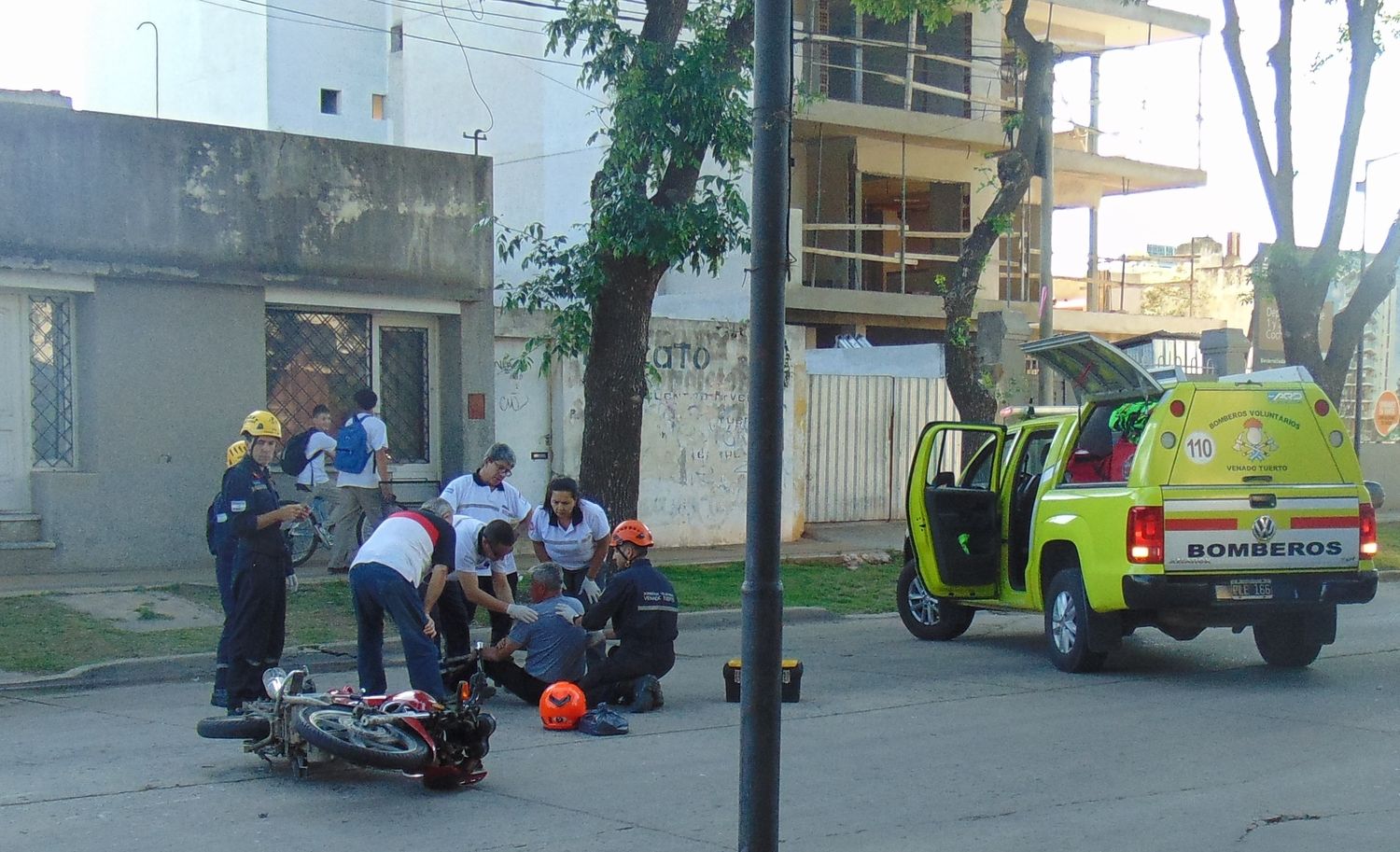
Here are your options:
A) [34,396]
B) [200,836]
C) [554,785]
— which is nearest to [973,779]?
[554,785]

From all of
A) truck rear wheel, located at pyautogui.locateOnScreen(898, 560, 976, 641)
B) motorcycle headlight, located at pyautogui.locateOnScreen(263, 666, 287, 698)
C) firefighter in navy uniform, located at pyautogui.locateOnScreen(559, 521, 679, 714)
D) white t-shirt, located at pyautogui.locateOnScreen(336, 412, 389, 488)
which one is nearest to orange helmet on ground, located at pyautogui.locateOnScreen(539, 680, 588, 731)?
firefighter in navy uniform, located at pyautogui.locateOnScreen(559, 521, 679, 714)

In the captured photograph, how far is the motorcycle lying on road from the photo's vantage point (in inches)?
274

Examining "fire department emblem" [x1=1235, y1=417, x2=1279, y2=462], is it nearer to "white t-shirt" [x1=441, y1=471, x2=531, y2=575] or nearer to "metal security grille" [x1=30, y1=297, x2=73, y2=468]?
"white t-shirt" [x1=441, y1=471, x2=531, y2=575]

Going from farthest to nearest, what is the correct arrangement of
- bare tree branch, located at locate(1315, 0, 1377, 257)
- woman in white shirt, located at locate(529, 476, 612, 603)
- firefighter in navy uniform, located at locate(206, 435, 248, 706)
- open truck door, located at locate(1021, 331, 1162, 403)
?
1. bare tree branch, located at locate(1315, 0, 1377, 257)
2. woman in white shirt, located at locate(529, 476, 612, 603)
3. open truck door, located at locate(1021, 331, 1162, 403)
4. firefighter in navy uniform, located at locate(206, 435, 248, 706)

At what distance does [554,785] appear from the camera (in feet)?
24.0

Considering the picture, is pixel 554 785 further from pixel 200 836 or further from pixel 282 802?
pixel 200 836

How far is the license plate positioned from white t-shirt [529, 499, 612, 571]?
13.6 feet

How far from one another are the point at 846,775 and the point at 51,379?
30.5 feet

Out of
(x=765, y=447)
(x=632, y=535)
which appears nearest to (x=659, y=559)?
(x=632, y=535)

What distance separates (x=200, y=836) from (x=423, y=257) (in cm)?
1014

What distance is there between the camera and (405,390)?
52.9 feet

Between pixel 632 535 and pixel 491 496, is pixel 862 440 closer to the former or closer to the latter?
pixel 491 496

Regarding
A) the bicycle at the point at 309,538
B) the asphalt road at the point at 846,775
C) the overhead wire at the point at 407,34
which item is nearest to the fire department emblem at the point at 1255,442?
the asphalt road at the point at 846,775

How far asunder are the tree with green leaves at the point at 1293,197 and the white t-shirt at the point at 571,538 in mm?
10809
